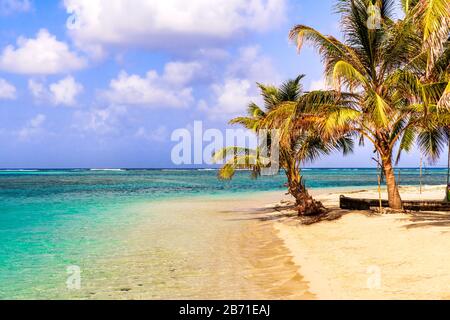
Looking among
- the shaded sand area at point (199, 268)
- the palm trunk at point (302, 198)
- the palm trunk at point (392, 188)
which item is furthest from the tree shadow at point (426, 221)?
the palm trunk at point (302, 198)

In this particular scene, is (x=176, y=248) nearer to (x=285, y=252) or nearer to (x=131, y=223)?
(x=285, y=252)

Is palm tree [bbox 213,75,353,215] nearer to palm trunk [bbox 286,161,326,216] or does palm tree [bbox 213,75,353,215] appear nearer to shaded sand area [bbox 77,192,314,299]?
palm trunk [bbox 286,161,326,216]

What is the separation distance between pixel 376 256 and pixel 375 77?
701 cm

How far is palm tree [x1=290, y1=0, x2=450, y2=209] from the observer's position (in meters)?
12.5

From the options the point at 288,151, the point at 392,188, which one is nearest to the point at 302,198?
the point at 288,151

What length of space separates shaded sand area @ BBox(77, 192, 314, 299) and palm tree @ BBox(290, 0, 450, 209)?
184 inches

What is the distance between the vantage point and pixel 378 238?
10852mm

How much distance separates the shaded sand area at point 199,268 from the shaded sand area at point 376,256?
19.8 inches

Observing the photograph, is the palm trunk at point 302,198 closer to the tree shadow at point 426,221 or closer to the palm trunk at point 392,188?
the palm trunk at point 392,188

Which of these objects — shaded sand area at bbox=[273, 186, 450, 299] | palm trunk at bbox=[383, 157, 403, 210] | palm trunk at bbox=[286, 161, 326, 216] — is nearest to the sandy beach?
shaded sand area at bbox=[273, 186, 450, 299]

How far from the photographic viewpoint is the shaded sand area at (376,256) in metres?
6.80

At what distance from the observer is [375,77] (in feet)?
45.2
